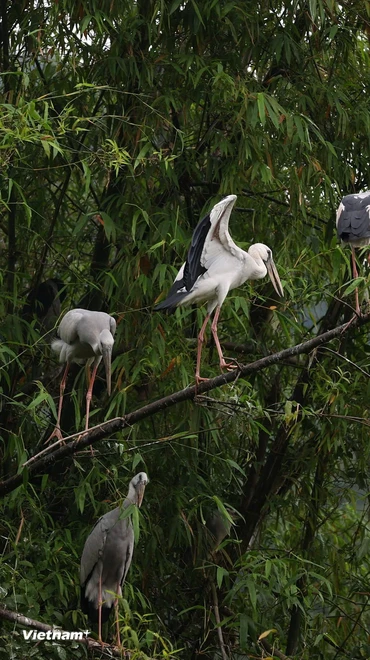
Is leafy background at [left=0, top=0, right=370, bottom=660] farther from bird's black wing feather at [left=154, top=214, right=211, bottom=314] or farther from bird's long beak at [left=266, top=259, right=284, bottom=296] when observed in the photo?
bird's black wing feather at [left=154, top=214, right=211, bottom=314]

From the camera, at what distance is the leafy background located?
468 centimetres

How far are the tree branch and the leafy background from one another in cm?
55

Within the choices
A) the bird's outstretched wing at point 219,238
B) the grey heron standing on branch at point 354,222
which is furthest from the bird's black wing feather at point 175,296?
the grey heron standing on branch at point 354,222

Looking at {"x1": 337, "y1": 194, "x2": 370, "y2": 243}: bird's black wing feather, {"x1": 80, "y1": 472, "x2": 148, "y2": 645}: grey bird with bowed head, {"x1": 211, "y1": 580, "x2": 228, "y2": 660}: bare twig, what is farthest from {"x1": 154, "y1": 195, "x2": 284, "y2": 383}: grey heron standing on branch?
{"x1": 211, "y1": 580, "x2": 228, "y2": 660}: bare twig

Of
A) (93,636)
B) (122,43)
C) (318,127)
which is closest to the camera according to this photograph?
(93,636)

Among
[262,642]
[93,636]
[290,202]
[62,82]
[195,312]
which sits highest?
[62,82]

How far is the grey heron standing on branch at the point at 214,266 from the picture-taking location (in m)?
3.92

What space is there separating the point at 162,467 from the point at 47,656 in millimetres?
1078

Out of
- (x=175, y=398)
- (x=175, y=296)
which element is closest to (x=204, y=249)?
(x=175, y=296)

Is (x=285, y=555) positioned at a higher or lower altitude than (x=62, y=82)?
lower

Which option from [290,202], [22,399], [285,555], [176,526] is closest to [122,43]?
[290,202]

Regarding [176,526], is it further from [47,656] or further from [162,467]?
[47,656]

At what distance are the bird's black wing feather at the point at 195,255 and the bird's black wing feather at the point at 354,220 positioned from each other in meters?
0.67

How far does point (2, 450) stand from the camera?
4.90 meters
